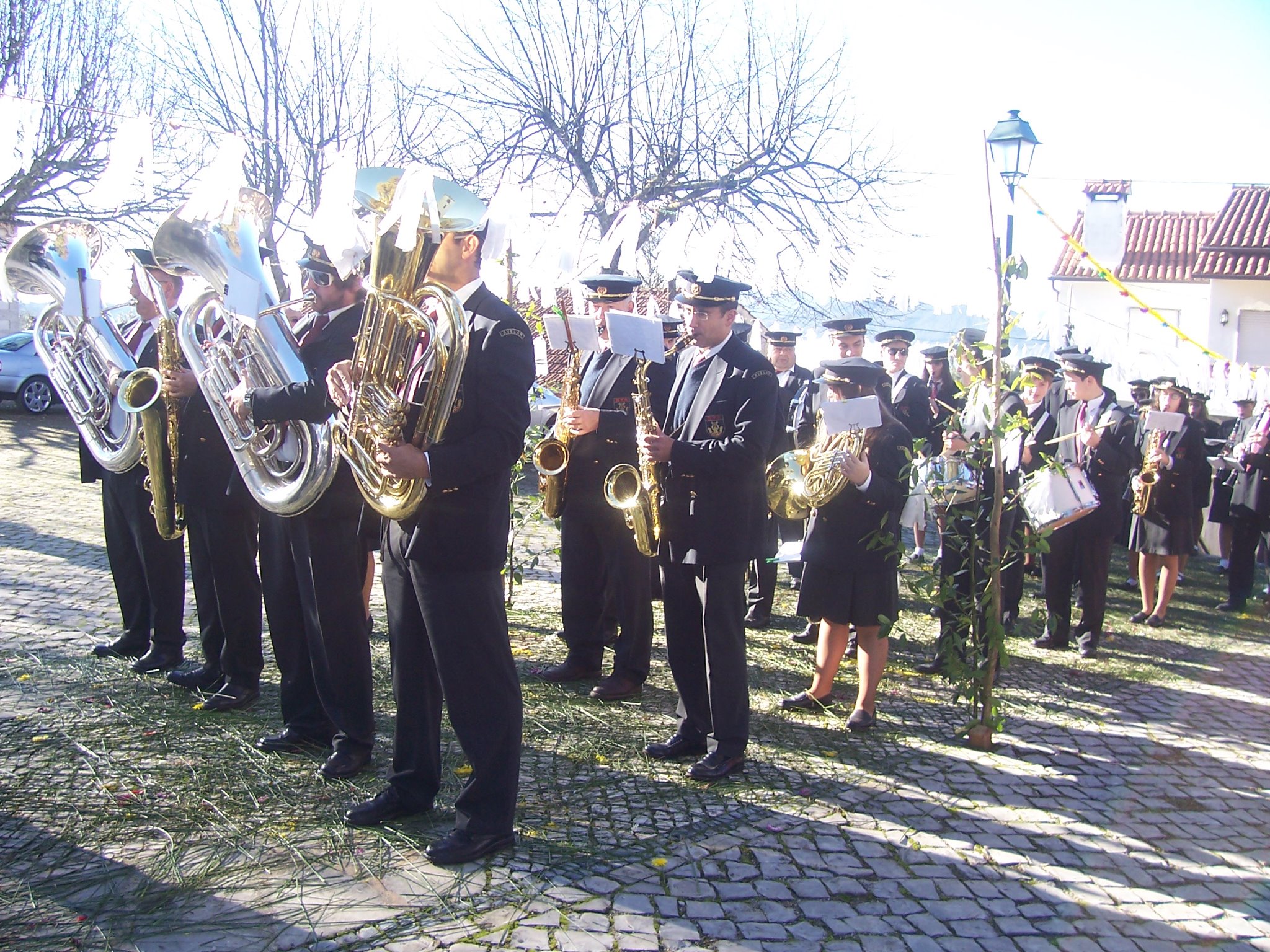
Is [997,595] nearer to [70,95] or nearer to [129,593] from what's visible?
[129,593]

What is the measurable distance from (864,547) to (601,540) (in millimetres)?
1555

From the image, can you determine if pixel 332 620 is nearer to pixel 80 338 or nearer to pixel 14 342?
pixel 80 338

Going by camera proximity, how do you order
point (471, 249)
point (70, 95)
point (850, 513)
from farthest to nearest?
point (70, 95)
point (850, 513)
point (471, 249)

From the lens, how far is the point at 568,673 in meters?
5.99

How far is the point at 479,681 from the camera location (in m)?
3.67

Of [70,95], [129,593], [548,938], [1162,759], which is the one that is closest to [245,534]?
[129,593]

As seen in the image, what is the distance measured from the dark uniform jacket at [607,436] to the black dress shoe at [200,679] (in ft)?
6.75

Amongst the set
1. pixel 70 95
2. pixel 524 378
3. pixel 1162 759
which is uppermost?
pixel 70 95

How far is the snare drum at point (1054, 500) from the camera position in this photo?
597 centimetres

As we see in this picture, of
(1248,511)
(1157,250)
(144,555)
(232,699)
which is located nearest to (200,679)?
(232,699)

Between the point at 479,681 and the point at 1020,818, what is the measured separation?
90.3 inches

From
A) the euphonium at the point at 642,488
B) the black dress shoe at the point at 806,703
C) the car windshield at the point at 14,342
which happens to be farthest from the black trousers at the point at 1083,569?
the car windshield at the point at 14,342

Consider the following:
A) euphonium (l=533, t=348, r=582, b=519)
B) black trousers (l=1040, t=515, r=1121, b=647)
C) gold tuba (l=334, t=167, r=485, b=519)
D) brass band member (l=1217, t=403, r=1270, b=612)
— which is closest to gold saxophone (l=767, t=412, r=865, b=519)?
euphonium (l=533, t=348, r=582, b=519)

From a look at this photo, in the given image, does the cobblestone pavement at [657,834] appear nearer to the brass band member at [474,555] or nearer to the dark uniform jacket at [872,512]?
the brass band member at [474,555]
